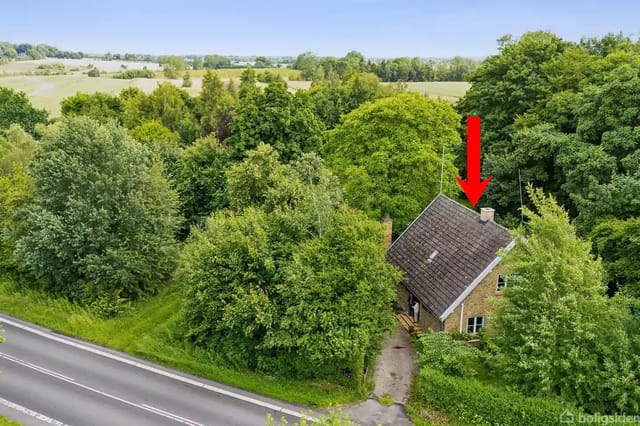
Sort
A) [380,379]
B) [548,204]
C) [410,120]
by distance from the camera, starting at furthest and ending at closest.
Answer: [410,120]
[380,379]
[548,204]

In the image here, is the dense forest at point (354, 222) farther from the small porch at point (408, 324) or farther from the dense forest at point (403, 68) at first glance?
the dense forest at point (403, 68)

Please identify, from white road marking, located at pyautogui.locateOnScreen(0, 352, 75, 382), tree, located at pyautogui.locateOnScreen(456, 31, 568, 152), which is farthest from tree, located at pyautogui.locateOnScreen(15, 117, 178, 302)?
tree, located at pyautogui.locateOnScreen(456, 31, 568, 152)

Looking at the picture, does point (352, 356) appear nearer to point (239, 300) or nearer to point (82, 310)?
point (239, 300)

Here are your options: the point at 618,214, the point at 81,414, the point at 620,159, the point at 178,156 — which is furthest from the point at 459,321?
the point at 178,156

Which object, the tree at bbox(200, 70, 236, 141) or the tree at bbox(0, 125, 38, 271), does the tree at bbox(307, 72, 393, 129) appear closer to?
the tree at bbox(200, 70, 236, 141)

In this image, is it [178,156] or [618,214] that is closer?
[618,214]

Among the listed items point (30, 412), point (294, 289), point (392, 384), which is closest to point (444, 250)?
point (392, 384)

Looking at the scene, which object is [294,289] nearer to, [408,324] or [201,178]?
[408,324]

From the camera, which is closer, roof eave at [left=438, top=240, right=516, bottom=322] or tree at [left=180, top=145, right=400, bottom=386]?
tree at [left=180, top=145, right=400, bottom=386]
